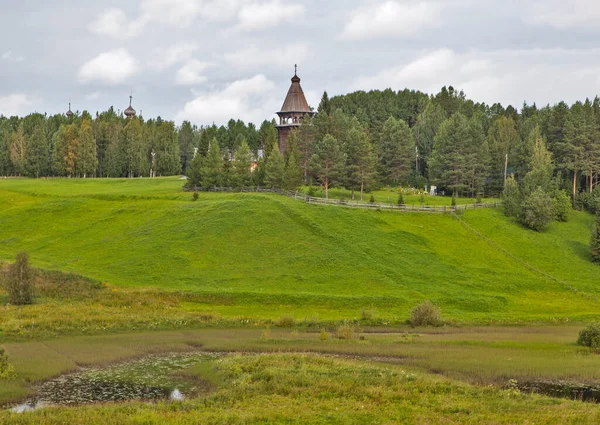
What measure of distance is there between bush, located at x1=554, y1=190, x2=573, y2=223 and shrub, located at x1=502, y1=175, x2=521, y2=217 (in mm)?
5481

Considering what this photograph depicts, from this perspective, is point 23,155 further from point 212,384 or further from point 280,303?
point 212,384

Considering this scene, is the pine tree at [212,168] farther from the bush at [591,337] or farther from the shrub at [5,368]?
the shrub at [5,368]

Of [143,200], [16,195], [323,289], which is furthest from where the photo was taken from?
[16,195]

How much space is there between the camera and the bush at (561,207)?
8936cm

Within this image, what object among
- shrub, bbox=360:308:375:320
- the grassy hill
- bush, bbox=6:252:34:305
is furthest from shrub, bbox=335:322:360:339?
bush, bbox=6:252:34:305

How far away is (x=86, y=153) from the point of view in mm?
146250

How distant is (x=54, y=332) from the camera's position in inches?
1645

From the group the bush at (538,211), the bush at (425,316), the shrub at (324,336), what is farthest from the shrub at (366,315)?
the bush at (538,211)

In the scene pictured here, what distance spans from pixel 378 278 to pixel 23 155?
12421cm

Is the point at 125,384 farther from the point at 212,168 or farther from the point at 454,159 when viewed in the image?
the point at 454,159

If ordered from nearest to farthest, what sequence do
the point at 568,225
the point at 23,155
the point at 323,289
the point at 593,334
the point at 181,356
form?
the point at 181,356, the point at 593,334, the point at 323,289, the point at 568,225, the point at 23,155

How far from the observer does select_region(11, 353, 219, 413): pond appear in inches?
1115

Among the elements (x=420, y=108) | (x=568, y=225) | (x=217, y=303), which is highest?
(x=420, y=108)

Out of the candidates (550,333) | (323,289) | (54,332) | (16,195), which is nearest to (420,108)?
(16,195)
